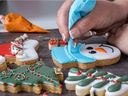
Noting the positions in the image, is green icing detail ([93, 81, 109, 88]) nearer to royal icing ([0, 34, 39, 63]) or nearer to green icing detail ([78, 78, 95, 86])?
green icing detail ([78, 78, 95, 86])

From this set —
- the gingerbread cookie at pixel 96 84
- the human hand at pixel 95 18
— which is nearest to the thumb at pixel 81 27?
the human hand at pixel 95 18

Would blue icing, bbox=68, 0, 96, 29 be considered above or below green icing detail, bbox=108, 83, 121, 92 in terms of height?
above

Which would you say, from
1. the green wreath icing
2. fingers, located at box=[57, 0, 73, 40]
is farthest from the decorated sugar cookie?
fingers, located at box=[57, 0, 73, 40]

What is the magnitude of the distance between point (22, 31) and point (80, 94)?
34cm

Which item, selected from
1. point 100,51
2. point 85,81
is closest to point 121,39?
point 100,51

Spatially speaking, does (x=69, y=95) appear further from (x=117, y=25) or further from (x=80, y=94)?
(x=117, y=25)

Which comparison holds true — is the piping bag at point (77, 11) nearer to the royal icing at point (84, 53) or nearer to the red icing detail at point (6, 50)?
the royal icing at point (84, 53)

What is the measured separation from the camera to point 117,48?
0.57m

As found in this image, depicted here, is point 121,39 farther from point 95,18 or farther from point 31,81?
point 31,81

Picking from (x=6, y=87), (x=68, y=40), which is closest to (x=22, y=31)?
(x=68, y=40)

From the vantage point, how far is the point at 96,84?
1.37 ft

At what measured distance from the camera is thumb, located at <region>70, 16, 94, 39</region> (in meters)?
0.54

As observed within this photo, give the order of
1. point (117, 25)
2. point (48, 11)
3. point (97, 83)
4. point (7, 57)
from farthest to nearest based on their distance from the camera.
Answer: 1. point (48, 11)
2. point (117, 25)
3. point (7, 57)
4. point (97, 83)

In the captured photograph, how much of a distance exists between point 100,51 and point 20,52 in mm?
146
